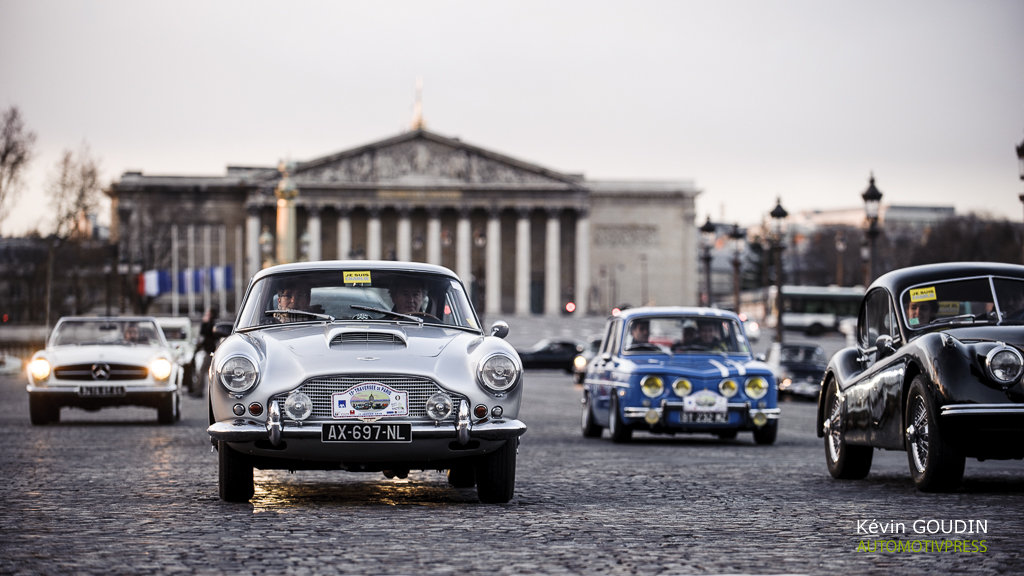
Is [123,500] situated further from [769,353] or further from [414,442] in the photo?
[769,353]

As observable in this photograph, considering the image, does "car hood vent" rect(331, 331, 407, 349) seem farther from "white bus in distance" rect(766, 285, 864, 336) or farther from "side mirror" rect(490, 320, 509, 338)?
"white bus in distance" rect(766, 285, 864, 336)

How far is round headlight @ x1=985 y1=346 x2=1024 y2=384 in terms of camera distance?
9.47m

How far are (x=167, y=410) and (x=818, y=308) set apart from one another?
7518cm

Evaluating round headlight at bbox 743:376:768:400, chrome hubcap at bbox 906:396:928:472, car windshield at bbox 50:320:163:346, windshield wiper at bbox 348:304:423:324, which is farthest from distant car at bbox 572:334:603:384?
windshield wiper at bbox 348:304:423:324

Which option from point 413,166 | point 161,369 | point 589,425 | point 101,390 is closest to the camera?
point 589,425

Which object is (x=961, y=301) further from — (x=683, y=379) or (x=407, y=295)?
(x=683, y=379)

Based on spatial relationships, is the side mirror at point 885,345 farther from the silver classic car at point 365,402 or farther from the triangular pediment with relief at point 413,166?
the triangular pediment with relief at point 413,166

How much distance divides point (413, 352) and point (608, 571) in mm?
2939

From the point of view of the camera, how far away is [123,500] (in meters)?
9.30

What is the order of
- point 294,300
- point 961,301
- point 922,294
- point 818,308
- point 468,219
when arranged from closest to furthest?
point 294,300, point 961,301, point 922,294, point 818,308, point 468,219

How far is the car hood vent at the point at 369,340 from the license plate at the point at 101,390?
1112 cm

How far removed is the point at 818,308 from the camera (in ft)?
299

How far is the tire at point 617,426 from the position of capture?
55.0ft

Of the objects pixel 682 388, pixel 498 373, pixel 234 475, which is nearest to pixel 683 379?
pixel 682 388
